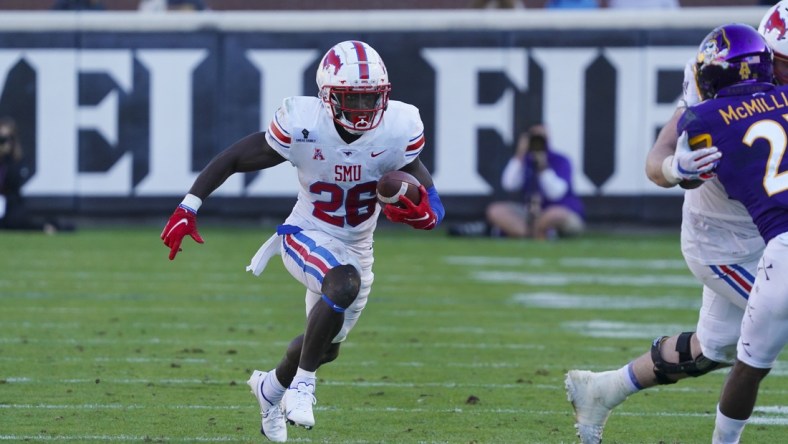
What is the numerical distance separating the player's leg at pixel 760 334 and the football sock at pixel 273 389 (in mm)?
1613

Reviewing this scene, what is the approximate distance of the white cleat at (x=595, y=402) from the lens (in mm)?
5125

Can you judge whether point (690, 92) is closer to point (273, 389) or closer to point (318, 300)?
point (318, 300)

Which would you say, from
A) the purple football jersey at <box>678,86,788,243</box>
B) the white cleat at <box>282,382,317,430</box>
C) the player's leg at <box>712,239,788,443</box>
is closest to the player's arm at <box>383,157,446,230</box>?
the white cleat at <box>282,382,317,430</box>

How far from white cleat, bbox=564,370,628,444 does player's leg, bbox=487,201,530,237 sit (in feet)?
24.9

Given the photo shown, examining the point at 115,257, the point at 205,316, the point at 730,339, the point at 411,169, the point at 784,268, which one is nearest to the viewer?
the point at 784,268

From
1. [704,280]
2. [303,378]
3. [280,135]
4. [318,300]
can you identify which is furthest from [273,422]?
[704,280]

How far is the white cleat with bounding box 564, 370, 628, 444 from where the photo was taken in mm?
5125

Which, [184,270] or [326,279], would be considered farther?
[184,270]

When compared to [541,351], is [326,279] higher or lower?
higher

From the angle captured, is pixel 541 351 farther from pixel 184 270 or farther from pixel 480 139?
pixel 480 139

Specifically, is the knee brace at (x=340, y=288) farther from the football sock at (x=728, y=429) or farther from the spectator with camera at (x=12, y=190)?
the spectator with camera at (x=12, y=190)

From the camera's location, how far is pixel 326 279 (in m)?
5.18

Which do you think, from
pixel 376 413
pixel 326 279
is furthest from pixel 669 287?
pixel 326 279

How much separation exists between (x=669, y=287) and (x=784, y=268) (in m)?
5.52
